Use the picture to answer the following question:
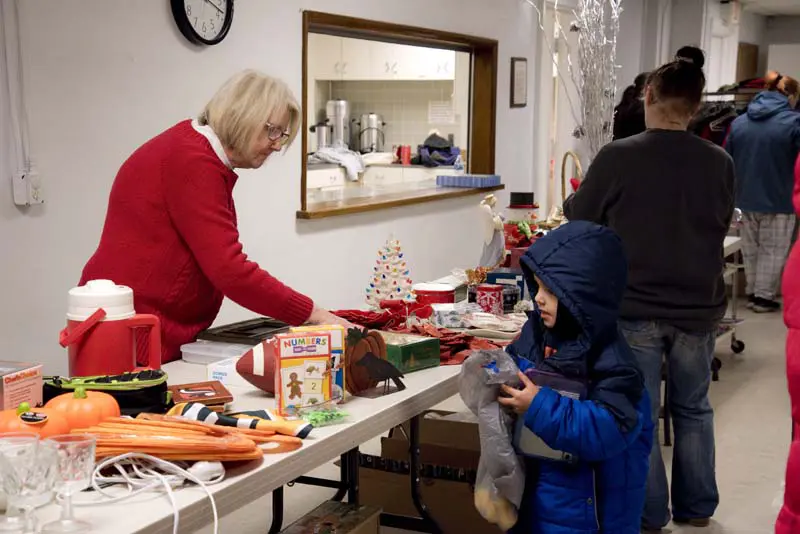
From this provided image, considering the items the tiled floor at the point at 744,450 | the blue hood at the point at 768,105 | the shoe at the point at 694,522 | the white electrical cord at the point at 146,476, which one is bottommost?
the tiled floor at the point at 744,450

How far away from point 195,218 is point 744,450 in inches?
119

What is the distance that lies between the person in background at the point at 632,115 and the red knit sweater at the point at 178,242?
4.30 meters

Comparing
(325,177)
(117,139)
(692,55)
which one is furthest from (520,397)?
(325,177)

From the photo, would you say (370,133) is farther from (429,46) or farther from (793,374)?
(793,374)

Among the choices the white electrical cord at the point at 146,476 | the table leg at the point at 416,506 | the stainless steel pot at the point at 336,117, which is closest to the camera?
the white electrical cord at the point at 146,476

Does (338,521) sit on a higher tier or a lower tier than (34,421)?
lower

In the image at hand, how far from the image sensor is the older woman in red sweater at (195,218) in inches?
91.4

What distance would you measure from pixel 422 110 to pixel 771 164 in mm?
2981

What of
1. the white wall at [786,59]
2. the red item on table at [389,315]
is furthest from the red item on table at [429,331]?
the white wall at [786,59]

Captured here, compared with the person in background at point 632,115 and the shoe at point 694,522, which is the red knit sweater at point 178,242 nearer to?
the shoe at point 694,522

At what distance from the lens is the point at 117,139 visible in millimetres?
3898

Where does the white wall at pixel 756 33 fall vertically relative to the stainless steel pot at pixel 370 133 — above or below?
above

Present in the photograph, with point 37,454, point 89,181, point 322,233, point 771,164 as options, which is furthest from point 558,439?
point 771,164

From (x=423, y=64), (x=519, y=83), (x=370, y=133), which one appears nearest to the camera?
(x=519, y=83)
